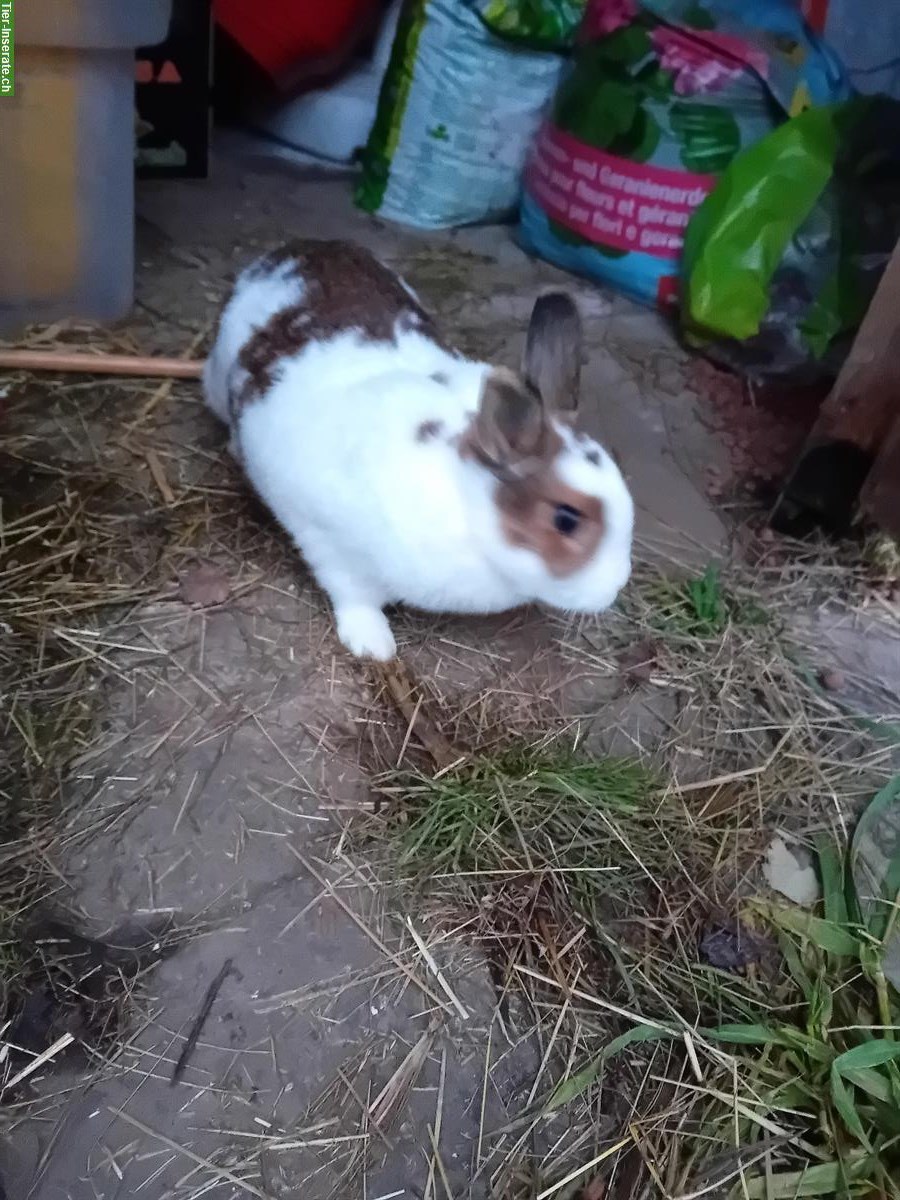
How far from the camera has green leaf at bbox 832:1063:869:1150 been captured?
160cm

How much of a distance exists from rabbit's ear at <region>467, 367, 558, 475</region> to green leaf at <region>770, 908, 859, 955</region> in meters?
0.93

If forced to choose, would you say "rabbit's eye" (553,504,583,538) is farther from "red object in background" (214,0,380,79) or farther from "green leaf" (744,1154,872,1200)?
"red object in background" (214,0,380,79)

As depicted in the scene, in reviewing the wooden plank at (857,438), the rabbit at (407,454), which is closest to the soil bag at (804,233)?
the wooden plank at (857,438)

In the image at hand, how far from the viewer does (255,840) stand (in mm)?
1907

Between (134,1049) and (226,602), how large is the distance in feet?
3.08

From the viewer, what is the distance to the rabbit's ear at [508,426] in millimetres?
1705

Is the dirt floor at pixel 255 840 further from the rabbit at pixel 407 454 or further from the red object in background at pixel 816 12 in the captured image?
the red object in background at pixel 816 12

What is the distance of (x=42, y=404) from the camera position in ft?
8.66

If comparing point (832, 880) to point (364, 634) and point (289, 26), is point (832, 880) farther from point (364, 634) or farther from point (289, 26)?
point (289, 26)

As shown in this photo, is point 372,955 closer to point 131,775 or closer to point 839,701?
point 131,775

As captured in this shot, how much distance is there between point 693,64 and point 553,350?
171 cm

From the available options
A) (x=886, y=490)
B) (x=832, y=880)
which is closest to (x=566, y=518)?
(x=832, y=880)

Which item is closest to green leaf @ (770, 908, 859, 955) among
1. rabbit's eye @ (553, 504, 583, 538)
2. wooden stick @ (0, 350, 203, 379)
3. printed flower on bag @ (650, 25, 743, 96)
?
rabbit's eye @ (553, 504, 583, 538)

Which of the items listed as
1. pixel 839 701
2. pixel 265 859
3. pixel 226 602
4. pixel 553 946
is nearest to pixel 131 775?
pixel 265 859
